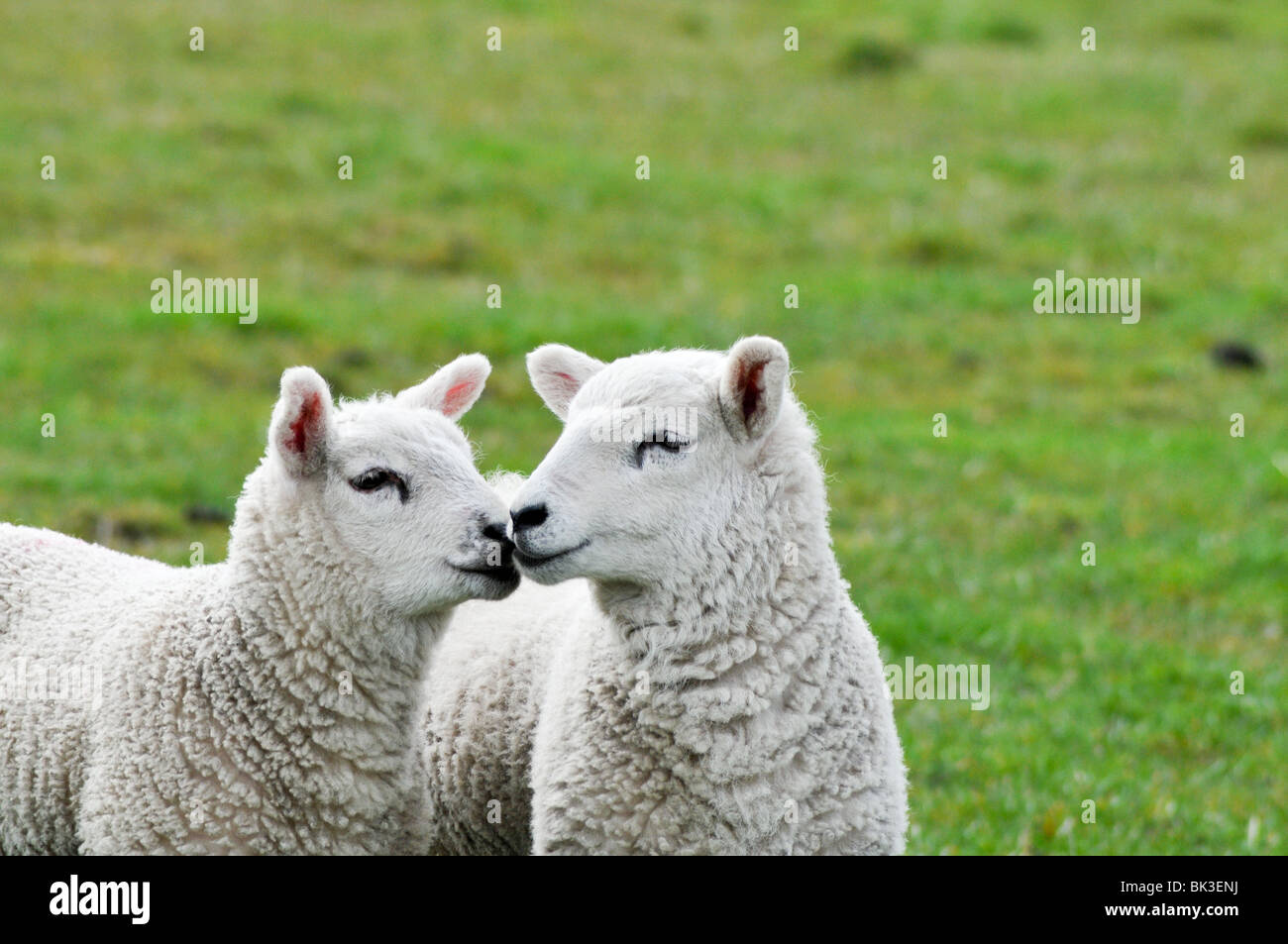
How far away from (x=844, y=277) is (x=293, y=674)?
33.4ft

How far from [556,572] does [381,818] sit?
→ 99 centimetres

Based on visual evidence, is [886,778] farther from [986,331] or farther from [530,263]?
[530,263]

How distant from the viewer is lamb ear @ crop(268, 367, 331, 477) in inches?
197

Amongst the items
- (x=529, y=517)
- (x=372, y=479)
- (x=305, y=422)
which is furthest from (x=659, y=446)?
(x=305, y=422)

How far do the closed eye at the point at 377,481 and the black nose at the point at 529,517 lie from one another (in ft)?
1.59

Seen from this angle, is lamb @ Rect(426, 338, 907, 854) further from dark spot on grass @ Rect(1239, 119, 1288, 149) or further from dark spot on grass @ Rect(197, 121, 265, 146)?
dark spot on grass @ Rect(1239, 119, 1288, 149)

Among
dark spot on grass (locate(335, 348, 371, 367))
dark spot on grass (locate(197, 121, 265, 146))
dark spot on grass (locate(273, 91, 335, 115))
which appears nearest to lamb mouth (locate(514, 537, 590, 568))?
dark spot on grass (locate(335, 348, 371, 367))

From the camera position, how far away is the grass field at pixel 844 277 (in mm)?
8539

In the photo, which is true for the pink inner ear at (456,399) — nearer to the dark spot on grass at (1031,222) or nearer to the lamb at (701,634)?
the lamb at (701,634)

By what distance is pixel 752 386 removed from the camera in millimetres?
4961

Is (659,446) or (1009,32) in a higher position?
(1009,32)

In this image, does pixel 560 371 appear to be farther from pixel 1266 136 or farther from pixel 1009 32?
pixel 1009 32
